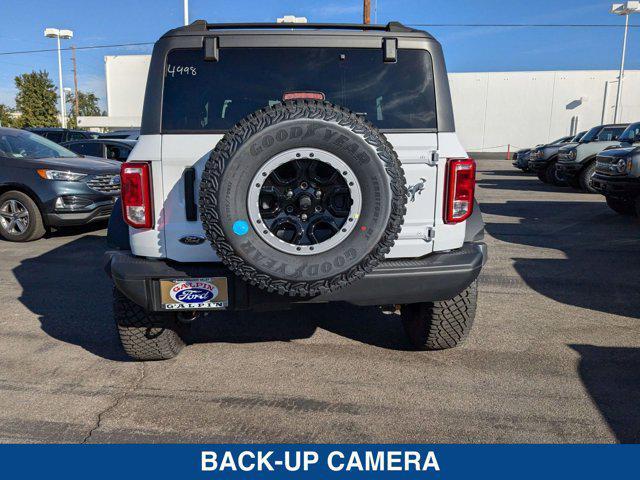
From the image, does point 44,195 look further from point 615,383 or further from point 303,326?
point 615,383

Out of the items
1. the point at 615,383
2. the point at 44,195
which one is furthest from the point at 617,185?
the point at 44,195

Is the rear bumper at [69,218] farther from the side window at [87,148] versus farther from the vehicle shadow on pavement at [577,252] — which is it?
the vehicle shadow on pavement at [577,252]

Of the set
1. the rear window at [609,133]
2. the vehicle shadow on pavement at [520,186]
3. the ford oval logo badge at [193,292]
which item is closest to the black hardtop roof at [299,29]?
the ford oval logo badge at [193,292]

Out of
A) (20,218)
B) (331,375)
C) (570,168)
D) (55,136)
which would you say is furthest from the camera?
(55,136)

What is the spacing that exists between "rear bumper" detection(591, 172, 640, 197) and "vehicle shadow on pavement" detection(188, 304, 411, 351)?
5765 mm

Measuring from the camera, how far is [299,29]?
3.23 metres

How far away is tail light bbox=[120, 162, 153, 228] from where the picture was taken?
2.96m

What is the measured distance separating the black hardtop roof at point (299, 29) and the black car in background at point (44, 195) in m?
5.04

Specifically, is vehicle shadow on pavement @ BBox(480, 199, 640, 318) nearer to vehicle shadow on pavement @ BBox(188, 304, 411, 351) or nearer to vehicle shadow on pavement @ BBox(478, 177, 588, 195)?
vehicle shadow on pavement @ BBox(188, 304, 411, 351)

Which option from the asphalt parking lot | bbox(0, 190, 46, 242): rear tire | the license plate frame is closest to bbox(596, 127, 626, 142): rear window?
the asphalt parking lot

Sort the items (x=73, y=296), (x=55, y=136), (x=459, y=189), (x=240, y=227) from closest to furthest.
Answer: (x=240, y=227)
(x=459, y=189)
(x=73, y=296)
(x=55, y=136)

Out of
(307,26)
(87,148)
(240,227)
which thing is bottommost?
(240,227)

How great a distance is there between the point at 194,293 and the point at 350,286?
855 millimetres

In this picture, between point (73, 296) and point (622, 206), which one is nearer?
point (73, 296)
